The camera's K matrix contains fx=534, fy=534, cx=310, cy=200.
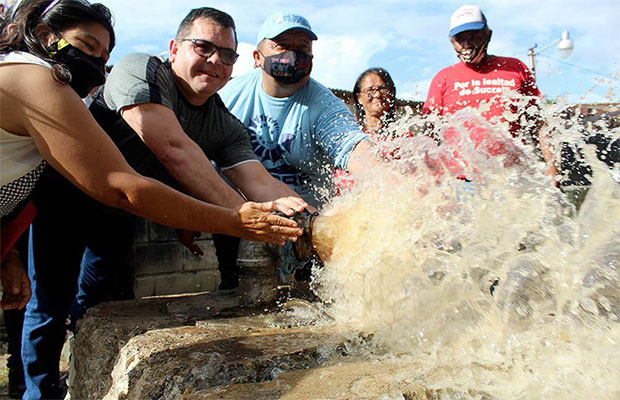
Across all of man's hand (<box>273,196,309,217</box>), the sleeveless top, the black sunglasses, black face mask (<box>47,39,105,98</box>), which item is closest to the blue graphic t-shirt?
the black sunglasses

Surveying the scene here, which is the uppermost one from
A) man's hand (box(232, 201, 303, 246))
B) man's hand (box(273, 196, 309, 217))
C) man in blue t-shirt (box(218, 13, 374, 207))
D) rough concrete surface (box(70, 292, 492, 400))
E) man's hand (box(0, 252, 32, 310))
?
man in blue t-shirt (box(218, 13, 374, 207))

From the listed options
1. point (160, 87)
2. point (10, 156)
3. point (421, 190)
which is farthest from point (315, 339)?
point (160, 87)

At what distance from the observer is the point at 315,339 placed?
199 centimetres

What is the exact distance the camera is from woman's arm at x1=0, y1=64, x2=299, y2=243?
1.79 m

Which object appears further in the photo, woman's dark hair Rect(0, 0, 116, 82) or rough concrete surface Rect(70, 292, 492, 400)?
woman's dark hair Rect(0, 0, 116, 82)

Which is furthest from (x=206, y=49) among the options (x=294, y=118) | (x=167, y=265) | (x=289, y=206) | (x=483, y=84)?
(x=167, y=265)

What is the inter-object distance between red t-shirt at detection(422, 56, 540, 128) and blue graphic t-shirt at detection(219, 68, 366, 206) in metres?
0.96

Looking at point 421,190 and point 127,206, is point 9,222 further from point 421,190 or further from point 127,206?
point 421,190

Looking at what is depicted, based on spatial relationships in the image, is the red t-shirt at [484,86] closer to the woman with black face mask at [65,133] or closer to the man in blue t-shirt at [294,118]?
the man in blue t-shirt at [294,118]

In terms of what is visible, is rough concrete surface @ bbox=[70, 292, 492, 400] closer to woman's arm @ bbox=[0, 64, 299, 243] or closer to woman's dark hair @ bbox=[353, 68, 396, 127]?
woman's arm @ bbox=[0, 64, 299, 243]

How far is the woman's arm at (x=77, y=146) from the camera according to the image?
1790mm

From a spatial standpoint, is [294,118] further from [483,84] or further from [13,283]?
[13,283]

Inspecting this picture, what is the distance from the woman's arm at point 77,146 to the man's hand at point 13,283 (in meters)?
0.64

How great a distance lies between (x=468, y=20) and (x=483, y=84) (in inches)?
18.4
